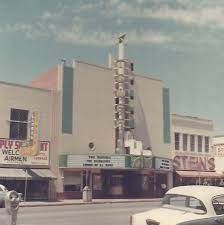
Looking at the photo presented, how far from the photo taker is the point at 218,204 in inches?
388

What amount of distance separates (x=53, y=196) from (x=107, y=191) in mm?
5769

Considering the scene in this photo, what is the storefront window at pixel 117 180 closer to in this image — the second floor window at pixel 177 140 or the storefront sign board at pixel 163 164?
the storefront sign board at pixel 163 164

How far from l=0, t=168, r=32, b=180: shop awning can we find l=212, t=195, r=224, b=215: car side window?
25279mm

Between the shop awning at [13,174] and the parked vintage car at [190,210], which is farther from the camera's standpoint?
the shop awning at [13,174]

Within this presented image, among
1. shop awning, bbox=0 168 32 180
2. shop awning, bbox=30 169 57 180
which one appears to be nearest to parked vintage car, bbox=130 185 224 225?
shop awning, bbox=0 168 32 180

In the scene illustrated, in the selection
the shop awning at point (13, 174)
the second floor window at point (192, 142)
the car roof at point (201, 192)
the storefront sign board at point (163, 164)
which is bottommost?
the car roof at point (201, 192)

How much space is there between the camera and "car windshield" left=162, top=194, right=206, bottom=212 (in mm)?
9734

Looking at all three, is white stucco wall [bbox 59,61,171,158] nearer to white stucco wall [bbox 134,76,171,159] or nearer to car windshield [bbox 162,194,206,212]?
white stucco wall [bbox 134,76,171,159]

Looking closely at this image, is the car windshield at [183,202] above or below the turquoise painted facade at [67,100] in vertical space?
below

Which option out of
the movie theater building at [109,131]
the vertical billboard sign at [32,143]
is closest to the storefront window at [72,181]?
the movie theater building at [109,131]

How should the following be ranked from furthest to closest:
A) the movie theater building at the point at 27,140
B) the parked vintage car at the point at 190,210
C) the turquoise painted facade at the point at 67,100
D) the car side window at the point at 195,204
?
the turquoise painted facade at the point at 67,100 → the movie theater building at the point at 27,140 → the car side window at the point at 195,204 → the parked vintage car at the point at 190,210

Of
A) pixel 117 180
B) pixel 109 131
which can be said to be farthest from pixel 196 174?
pixel 109 131

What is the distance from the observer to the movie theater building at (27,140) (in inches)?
1367

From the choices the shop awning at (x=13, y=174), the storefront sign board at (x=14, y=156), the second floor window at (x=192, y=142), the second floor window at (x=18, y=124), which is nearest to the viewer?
the shop awning at (x=13, y=174)
